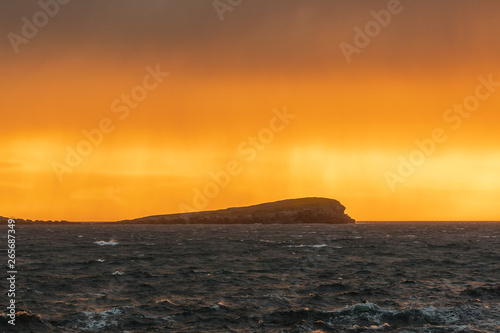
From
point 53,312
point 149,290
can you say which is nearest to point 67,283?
point 149,290

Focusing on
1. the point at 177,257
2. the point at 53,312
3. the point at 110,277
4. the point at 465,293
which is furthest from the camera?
the point at 177,257

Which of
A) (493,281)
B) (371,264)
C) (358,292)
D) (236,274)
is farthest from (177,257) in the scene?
(493,281)

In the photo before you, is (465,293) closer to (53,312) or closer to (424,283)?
(424,283)

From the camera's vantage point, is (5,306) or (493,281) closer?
(5,306)

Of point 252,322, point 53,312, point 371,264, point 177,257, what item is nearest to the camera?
point 252,322

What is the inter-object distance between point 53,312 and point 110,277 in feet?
55.2

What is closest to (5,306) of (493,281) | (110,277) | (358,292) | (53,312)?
(53,312)

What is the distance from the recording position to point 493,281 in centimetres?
4925

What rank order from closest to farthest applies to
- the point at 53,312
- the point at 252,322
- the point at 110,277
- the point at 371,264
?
the point at 252,322 → the point at 53,312 → the point at 110,277 → the point at 371,264

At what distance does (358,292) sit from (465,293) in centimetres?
882

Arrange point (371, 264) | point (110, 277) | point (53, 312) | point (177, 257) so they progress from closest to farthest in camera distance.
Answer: point (53, 312) → point (110, 277) → point (371, 264) → point (177, 257)

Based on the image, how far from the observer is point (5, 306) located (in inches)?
1455

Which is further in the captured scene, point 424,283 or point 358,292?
point 424,283

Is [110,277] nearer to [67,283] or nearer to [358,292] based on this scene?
[67,283]
